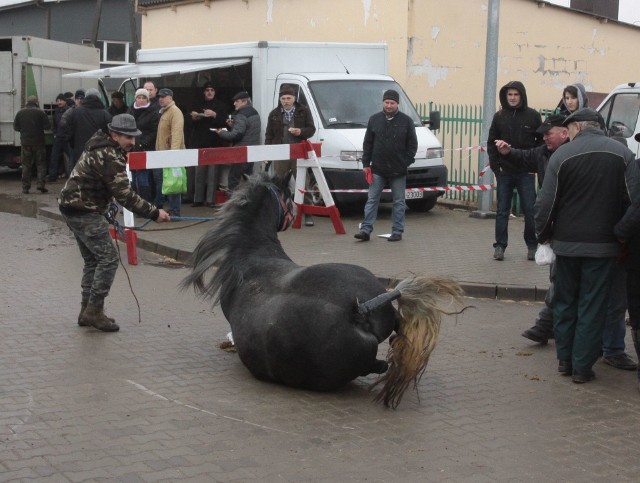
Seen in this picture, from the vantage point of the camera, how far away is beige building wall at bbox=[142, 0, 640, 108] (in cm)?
2162

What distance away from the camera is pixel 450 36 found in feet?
72.1

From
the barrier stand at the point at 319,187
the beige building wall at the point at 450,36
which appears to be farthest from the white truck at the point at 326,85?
the beige building wall at the point at 450,36

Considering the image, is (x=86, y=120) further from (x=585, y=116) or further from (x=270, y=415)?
(x=270, y=415)

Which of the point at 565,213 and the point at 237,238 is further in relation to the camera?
the point at 237,238

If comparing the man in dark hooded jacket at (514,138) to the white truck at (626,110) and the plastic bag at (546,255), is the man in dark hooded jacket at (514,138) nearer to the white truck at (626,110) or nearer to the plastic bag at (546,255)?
the white truck at (626,110)

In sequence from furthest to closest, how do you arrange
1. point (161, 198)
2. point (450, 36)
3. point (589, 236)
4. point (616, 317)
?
point (450, 36) → point (161, 198) → point (616, 317) → point (589, 236)

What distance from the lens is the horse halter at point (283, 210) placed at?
27.0 feet

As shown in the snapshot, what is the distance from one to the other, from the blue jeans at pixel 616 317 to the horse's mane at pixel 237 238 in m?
2.53

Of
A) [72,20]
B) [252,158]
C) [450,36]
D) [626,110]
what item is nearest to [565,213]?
[252,158]

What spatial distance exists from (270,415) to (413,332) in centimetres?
107

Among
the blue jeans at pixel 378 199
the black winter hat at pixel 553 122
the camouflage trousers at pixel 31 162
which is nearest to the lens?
the black winter hat at pixel 553 122

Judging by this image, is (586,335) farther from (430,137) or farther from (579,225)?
(430,137)

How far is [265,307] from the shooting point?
714 centimetres

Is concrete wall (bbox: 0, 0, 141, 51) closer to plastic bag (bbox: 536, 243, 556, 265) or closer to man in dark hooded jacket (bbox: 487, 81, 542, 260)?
man in dark hooded jacket (bbox: 487, 81, 542, 260)
